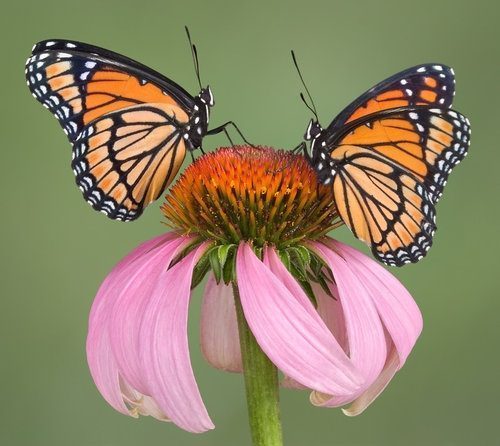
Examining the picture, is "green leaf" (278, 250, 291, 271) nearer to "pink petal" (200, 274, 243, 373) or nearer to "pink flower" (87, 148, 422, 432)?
"pink flower" (87, 148, 422, 432)

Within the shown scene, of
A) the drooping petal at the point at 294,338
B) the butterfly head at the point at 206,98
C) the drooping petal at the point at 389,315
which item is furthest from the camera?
the butterfly head at the point at 206,98

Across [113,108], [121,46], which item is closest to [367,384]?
[113,108]

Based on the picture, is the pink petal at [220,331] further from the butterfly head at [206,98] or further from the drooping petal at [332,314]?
the butterfly head at [206,98]

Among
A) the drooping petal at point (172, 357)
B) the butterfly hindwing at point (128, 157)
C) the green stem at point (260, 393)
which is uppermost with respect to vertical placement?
the butterfly hindwing at point (128, 157)

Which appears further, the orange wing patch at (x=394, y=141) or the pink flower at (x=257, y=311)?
the orange wing patch at (x=394, y=141)

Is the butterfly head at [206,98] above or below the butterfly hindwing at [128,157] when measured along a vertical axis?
above

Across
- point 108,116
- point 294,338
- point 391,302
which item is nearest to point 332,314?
point 391,302

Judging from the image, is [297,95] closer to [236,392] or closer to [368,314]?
[236,392]

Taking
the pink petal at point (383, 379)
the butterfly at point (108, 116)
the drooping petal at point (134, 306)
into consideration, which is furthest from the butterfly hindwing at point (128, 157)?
the pink petal at point (383, 379)
